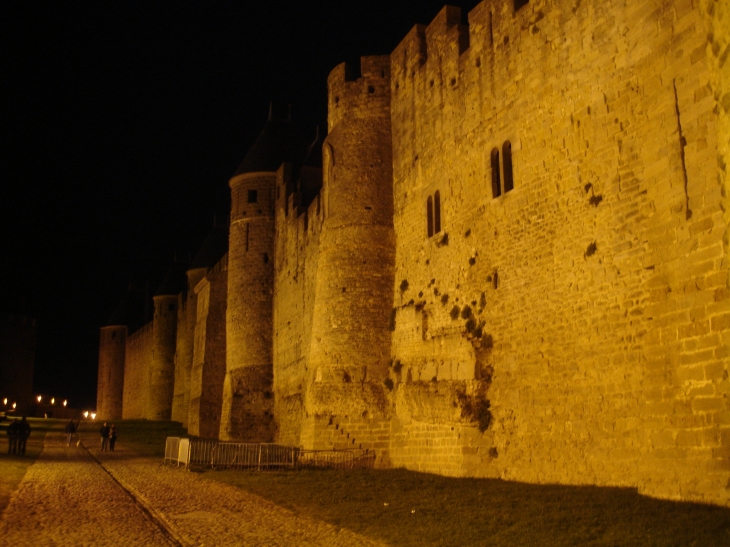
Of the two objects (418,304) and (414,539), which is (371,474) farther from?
(414,539)

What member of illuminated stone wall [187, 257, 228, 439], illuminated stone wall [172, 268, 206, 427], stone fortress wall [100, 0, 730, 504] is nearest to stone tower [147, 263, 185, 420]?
illuminated stone wall [172, 268, 206, 427]

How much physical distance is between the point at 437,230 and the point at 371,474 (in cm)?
519

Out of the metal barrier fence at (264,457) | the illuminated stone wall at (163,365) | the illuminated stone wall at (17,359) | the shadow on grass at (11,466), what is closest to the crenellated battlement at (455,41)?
the metal barrier fence at (264,457)

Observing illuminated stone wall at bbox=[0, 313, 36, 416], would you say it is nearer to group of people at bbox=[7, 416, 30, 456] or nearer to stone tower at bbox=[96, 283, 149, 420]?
stone tower at bbox=[96, 283, 149, 420]

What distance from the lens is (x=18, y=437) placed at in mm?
21391

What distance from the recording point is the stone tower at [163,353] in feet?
158

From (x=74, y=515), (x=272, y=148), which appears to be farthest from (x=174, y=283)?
(x=74, y=515)

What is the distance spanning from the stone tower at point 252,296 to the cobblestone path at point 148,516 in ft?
32.6

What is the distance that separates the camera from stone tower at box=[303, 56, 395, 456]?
710 inches

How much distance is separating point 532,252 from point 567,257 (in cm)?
99

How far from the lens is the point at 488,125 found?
15.2 metres

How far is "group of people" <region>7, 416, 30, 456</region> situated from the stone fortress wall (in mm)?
7231

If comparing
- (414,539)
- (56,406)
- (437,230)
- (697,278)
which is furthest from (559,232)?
(56,406)

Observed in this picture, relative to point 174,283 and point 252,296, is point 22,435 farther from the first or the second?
point 174,283
